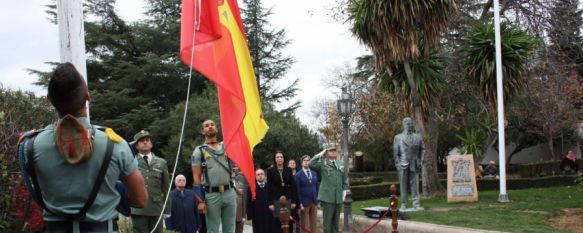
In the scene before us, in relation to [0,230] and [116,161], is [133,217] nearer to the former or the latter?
[0,230]

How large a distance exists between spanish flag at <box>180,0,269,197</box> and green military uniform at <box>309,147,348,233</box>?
14.4ft

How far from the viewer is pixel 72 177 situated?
3.12 meters

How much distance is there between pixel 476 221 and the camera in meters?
12.5

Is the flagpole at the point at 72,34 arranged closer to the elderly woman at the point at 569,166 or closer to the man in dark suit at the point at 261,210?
the man in dark suit at the point at 261,210

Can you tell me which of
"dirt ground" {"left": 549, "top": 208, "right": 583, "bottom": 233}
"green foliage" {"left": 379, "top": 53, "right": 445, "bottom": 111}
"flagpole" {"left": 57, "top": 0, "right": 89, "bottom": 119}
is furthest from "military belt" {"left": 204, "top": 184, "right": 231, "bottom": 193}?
"green foliage" {"left": 379, "top": 53, "right": 445, "bottom": 111}

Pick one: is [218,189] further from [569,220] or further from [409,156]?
[569,220]

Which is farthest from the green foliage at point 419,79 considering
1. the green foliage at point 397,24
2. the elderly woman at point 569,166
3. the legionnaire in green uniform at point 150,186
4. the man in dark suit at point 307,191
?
the elderly woman at point 569,166

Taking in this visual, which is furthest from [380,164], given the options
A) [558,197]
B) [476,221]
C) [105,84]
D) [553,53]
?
[476,221]

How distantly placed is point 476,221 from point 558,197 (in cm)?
643

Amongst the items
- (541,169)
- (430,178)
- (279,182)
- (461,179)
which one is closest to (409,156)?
(461,179)

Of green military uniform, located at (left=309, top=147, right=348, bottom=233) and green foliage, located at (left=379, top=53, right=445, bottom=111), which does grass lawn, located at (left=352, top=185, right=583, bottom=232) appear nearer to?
green military uniform, located at (left=309, top=147, right=348, bottom=233)

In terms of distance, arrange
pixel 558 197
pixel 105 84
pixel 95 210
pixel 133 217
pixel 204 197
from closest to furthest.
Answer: pixel 95 210
pixel 133 217
pixel 204 197
pixel 558 197
pixel 105 84

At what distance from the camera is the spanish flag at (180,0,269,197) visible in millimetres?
6348

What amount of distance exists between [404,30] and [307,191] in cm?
686
